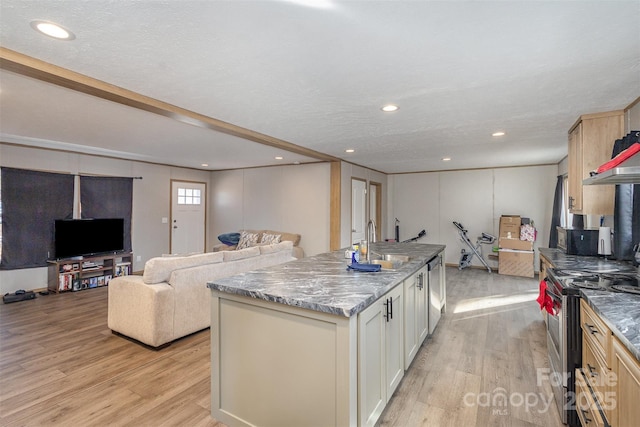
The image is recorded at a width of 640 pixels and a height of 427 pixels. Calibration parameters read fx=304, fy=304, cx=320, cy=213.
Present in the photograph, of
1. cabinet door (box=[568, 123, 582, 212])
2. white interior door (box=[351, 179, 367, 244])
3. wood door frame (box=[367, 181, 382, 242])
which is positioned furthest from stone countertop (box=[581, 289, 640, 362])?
wood door frame (box=[367, 181, 382, 242])

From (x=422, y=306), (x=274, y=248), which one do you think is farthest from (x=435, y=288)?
(x=274, y=248)

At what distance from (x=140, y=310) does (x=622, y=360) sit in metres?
3.58

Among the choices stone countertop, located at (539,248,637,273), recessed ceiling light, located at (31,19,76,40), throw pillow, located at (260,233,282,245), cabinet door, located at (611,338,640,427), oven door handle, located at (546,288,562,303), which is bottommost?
cabinet door, located at (611,338,640,427)

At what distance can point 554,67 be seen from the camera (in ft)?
6.75

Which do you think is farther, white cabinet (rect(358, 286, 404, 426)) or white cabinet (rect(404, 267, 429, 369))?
white cabinet (rect(404, 267, 429, 369))

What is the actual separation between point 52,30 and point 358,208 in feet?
18.5

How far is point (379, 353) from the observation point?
193cm

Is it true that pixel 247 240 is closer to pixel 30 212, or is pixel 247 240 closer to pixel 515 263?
pixel 30 212

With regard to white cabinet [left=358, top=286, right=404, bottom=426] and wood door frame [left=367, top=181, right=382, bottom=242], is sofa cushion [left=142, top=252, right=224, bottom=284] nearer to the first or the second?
white cabinet [left=358, top=286, right=404, bottom=426]

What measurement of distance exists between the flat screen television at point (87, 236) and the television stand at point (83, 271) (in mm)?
121

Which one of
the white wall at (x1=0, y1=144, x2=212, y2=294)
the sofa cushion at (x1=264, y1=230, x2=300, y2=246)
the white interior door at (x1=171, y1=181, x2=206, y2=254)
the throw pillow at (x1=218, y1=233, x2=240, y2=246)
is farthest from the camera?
the white interior door at (x1=171, y1=181, x2=206, y2=254)

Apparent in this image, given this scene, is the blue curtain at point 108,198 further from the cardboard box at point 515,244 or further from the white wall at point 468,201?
the cardboard box at point 515,244

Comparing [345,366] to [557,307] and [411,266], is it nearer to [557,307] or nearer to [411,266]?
[411,266]

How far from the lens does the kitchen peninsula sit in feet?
5.32
